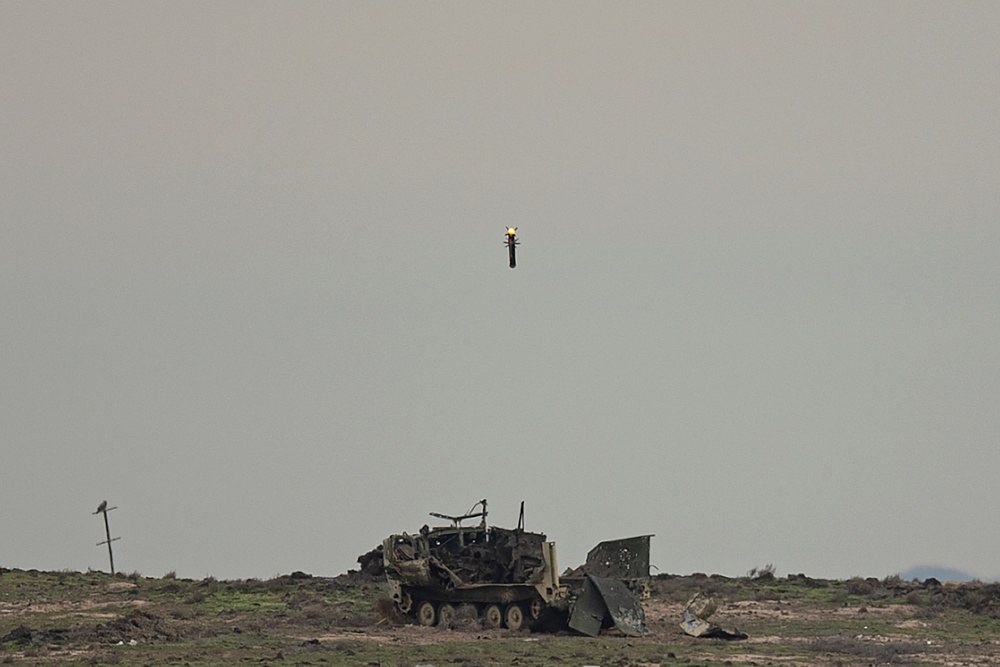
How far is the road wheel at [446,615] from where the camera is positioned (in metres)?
39.9

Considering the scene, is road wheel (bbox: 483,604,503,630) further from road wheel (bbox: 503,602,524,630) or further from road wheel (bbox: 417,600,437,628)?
road wheel (bbox: 417,600,437,628)

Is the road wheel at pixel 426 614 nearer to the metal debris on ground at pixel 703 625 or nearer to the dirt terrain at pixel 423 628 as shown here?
the dirt terrain at pixel 423 628

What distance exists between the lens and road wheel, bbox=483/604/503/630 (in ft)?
128

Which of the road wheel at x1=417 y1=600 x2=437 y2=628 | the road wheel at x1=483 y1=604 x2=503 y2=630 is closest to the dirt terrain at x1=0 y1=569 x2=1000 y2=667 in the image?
the road wheel at x1=483 y1=604 x2=503 y2=630

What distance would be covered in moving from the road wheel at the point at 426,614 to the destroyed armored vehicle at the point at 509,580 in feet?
0.08

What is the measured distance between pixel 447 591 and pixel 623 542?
468 cm

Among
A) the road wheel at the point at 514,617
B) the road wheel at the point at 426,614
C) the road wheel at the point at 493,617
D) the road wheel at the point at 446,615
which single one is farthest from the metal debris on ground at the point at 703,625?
the road wheel at the point at 426,614

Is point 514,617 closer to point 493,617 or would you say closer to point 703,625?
point 493,617

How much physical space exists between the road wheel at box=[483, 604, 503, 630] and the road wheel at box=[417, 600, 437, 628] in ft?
5.98

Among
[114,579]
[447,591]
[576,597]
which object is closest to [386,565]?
[447,591]

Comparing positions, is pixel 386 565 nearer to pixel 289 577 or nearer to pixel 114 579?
pixel 289 577

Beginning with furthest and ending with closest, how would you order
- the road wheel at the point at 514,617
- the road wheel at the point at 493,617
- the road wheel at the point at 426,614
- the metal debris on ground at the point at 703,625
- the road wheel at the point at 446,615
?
1. the road wheel at the point at 426,614
2. the road wheel at the point at 446,615
3. the road wheel at the point at 493,617
4. the road wheel at the point at 514,617
5. the metal debris on ground at the point at 703,625

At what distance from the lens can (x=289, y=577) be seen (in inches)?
2131

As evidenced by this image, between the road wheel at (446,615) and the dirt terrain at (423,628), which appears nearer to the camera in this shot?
the dirt terrain at (423,628)
